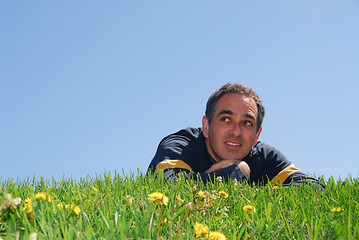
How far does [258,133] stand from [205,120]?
0.80 metres

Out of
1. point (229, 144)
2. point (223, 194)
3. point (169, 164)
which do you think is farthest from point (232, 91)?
point (223, 194)

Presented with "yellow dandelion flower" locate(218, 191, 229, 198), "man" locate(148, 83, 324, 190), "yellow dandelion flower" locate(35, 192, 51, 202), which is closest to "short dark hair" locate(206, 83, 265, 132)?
"man" locate(148, 83, 324, 190)

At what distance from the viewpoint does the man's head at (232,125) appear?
4531 millimetres

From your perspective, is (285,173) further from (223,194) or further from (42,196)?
(42,196)

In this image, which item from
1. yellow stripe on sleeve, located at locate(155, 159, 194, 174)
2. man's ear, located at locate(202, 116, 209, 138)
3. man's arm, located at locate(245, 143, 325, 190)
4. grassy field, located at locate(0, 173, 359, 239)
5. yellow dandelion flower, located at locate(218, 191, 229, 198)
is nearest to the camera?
grassy field, located at locate(0, 173, 359, 239)

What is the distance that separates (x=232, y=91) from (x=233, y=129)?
613mm

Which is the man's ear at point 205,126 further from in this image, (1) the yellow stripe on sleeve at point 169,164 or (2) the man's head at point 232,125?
(1) the yellow stripe on sleeve at point 169,164

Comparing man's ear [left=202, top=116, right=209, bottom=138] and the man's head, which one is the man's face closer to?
the man's head

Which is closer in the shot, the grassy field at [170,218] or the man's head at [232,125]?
the grassy field at [170,218]

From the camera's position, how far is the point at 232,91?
485 cm

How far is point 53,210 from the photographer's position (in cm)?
204

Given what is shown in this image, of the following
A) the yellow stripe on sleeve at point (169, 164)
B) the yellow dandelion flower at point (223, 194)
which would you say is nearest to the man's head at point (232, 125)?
the yellow stripe on sleeve at point (169, 164)

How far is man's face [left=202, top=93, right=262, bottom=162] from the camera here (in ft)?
14.8

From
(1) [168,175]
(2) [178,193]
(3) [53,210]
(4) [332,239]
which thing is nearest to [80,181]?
(1) [168,175]
